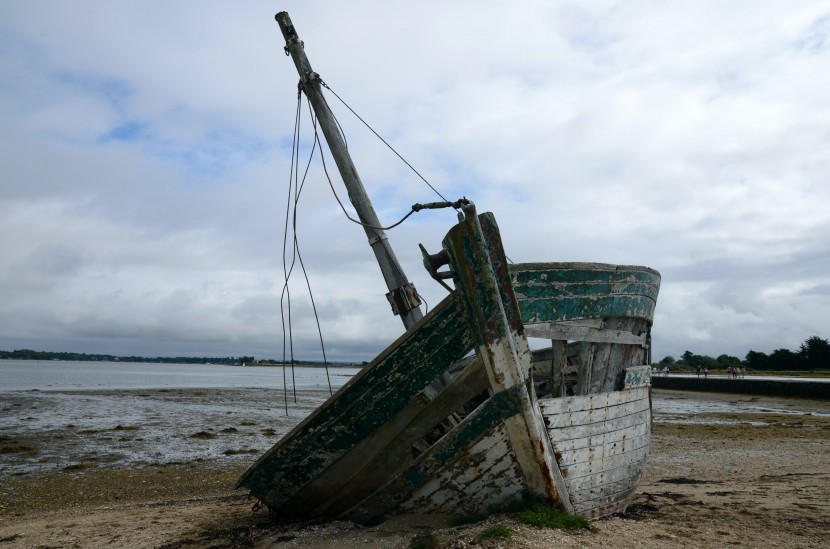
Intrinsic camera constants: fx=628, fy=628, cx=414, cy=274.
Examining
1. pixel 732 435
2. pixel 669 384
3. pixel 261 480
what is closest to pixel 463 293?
pixel 261 480

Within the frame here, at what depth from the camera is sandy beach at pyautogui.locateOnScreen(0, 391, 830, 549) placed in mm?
5414

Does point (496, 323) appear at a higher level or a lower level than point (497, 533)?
higher

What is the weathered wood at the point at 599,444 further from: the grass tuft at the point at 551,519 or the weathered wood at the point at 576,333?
the weathered wood at the point at 576,333

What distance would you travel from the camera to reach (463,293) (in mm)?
5109

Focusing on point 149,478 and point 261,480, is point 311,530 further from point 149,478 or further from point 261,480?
point 149,478

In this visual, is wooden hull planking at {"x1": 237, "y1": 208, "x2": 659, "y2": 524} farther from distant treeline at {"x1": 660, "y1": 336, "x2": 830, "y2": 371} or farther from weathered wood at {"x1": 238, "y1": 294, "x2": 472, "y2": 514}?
distant treeline at {"x1": 660, "y1": 336, "x2": 830, "y2": 371}

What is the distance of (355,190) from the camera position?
26.0 feet

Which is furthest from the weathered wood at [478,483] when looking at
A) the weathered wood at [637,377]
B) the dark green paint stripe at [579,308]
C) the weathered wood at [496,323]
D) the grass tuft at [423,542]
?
the weathered wood at [637,377]

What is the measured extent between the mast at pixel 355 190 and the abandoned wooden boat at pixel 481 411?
1875 millimetres

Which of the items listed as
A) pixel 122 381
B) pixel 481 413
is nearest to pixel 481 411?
pixel 481 413

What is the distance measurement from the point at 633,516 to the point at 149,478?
9.09 m

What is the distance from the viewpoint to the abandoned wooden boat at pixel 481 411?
16.6 ft

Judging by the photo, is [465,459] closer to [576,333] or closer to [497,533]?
[497,533]

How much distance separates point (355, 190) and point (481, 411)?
12.3ft
